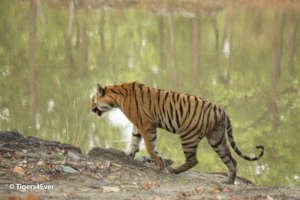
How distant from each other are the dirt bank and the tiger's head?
69cm

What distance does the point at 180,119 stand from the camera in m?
5.75

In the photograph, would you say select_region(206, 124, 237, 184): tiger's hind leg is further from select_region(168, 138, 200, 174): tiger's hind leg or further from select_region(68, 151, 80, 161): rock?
select_region(68, 151, 80, 161): rock

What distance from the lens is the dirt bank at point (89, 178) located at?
4.26 m

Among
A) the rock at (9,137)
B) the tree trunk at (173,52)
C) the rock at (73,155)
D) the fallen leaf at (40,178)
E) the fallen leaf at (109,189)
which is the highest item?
the tree trunk at (173,52)

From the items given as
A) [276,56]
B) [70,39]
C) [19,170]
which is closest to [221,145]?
[19,170]

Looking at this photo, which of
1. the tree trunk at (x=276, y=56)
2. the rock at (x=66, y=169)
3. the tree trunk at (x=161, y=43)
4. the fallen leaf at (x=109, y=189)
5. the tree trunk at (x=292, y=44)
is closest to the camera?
the fallen leaf at (x=109, y=189)

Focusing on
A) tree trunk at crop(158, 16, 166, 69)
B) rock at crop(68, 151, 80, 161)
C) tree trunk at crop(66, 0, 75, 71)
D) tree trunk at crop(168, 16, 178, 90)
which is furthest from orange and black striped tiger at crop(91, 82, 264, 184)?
tree trunk at crop(158, 16, 166, 69)

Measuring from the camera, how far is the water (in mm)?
8625

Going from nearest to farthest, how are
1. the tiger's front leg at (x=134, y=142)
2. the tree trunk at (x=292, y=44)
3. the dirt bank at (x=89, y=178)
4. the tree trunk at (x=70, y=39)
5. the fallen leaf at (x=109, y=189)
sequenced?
1. the dirt bank at (x=89, y=178)
2. the fallen leaf at (x=109, y=189)
3. the tiger's front leg at (x=134, y=142)
4. the tree trunk at (x=70, y=39)
5. the tree trunk at (x=292, y=44)

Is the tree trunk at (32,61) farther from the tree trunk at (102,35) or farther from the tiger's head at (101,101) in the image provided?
the tiger's head at (101,101)

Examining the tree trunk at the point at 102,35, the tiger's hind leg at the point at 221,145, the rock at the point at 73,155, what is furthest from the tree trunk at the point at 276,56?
the rock at the point at 73,155

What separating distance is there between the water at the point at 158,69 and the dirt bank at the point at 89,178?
1.78m

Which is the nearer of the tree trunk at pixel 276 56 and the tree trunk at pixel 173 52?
the tree trunk at pixel 276 56

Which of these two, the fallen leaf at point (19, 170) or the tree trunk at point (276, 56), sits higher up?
the tree trunk at point (276, 56)
